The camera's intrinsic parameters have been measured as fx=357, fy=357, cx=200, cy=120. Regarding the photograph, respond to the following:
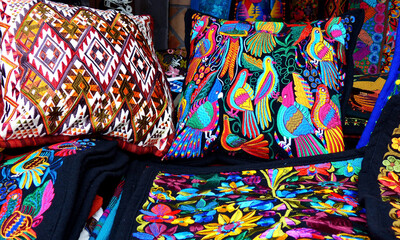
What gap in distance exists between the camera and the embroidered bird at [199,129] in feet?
3.14

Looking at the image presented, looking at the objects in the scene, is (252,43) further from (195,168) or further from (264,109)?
(195,168)

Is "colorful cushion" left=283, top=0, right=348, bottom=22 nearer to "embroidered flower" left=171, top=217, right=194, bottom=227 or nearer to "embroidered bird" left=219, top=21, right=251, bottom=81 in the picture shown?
"embroidered bird" left=219, top=21, right=251, bottom=81

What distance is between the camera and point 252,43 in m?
1.01

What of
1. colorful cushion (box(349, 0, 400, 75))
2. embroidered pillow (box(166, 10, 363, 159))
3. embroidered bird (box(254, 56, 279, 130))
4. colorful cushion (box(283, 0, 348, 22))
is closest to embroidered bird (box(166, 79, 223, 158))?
embroidered pillow (box(166, 10, 363, 159))

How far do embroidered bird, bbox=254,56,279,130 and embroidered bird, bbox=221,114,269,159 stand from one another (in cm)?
4

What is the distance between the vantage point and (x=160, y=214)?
2.35 feet

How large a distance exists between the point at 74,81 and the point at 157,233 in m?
0.42

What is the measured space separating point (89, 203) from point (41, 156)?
0.52 feet

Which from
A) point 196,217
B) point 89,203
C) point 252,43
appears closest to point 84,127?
point 89,203

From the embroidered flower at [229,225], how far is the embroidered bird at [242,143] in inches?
10.8

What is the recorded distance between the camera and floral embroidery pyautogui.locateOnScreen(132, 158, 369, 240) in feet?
2.03

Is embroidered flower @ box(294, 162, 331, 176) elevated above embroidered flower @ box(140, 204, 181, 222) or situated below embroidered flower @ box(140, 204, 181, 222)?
above

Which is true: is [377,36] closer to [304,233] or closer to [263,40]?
[263,40]

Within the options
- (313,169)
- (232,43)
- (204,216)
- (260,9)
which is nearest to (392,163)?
(313,169)
